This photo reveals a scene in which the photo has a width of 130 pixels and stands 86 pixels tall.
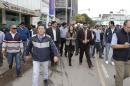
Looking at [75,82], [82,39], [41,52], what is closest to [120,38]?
[41,52]

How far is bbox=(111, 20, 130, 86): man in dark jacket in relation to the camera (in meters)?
8.35

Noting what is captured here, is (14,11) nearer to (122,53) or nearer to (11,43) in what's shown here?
(11,43)

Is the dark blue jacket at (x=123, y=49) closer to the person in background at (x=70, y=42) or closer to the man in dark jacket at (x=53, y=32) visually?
the person in background at (x=70, y=42)

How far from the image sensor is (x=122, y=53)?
8406 millimetres

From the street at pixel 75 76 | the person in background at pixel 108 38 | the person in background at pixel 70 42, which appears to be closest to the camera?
the street at pixel 75 76

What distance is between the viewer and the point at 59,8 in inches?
5172

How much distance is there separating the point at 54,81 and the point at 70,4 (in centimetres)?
12309

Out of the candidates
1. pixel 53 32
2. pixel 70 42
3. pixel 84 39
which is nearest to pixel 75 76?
pixel 84 39

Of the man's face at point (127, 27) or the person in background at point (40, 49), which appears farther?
the person in background at point (40, 49)

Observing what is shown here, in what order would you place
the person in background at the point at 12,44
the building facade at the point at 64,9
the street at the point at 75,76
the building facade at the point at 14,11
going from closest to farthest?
the street at the point at 75,76 < the person in background at the point at 12,44 < the building facade at the point at 14,11 < the building facade at the point at 64,9

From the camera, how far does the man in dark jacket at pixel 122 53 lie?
835 cm

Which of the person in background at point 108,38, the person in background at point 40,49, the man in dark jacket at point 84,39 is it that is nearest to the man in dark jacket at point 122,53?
the person in background at point 40,49

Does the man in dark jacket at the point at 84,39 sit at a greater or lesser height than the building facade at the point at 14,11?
lesser

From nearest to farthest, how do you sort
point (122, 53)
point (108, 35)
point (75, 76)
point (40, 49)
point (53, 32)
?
point (122, 53), point (40, 49), point (75, 76), point (53, 32), point (108, 35)
